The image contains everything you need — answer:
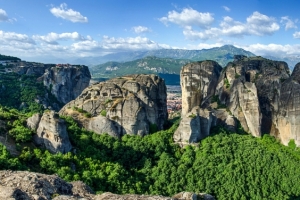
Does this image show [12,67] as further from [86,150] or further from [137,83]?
[86,150]

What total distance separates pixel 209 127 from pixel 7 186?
3201cm

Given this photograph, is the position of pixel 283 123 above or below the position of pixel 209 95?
below

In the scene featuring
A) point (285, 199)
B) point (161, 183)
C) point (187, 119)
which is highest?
point (187, 119)

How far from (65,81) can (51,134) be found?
5520 cm

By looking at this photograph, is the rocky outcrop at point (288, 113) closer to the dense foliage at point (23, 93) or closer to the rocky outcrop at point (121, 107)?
Result: the rocky outcrop at point (121, 107)

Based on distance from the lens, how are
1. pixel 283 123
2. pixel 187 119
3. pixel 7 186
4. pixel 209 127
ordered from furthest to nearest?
1. pixel 283 123
2. pixel 209 127
3. pixel 187 119
4. pixel 7 186

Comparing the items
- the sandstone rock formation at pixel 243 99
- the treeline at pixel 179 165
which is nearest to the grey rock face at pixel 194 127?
the sandstone rock formation at pixel 243 99

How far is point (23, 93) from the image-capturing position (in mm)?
76125

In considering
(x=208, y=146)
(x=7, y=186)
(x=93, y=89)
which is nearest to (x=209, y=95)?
(x=208, y=146)

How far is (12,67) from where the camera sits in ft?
305

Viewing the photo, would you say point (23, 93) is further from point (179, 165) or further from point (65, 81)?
point (179, 165)

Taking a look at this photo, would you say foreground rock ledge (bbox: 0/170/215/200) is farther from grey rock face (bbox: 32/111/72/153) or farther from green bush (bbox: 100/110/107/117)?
green bush (bbox: 100/110/107/117)

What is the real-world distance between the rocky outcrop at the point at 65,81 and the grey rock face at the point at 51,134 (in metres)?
53.9

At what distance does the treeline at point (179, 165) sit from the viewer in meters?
29.5
